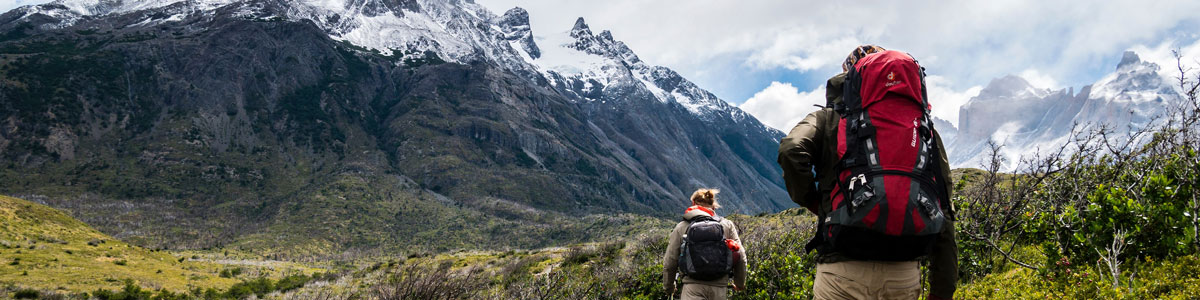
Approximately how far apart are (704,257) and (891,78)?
8.41 ft

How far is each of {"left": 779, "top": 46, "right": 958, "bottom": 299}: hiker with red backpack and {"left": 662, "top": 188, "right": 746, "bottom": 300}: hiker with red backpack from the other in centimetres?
184

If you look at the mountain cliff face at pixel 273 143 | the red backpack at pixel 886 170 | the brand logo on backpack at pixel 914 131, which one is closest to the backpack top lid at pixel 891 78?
the red backpack at pixel 886 170

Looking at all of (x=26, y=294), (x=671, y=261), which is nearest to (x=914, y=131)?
(x=671, y=261)

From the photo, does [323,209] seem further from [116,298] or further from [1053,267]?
[1053,267]

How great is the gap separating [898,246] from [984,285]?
380 cm

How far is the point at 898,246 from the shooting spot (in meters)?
2.59

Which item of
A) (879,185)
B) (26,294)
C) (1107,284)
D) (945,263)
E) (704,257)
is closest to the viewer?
(879,185)

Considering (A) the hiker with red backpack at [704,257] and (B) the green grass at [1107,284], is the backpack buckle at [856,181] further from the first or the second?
(B) the green grass at [1107,284]

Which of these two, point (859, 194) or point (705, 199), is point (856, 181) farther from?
point (705, 199)

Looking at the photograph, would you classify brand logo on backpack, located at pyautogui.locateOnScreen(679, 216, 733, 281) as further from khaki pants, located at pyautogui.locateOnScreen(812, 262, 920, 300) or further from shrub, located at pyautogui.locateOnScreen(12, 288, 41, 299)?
shrub, located at pyautogui.locateOnScreen(12, 288, 41, 299)

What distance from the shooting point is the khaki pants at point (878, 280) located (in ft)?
8.81

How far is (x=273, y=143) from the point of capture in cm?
12788

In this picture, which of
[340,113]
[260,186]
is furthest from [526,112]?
[260,186]

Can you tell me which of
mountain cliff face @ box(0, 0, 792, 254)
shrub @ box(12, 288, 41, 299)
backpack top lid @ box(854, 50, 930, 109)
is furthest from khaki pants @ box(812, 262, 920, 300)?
mountain cliff face @ box(0, 0, 792, 254)
